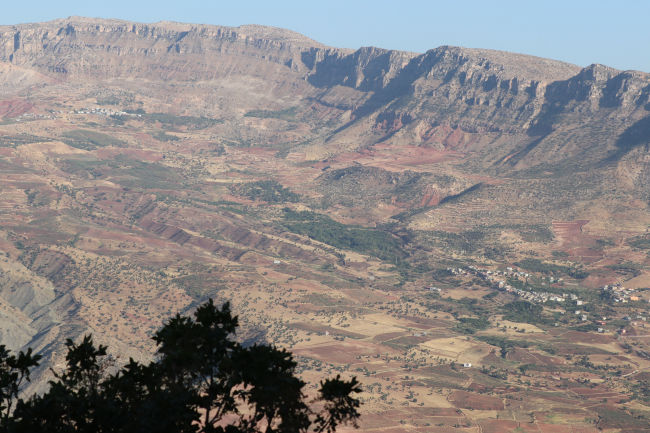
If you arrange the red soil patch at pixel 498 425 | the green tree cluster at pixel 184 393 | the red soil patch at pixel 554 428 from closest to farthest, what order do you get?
the green tree cluster at pixel 184 393, the red soil patch at pixel 498 425, the red soil patch at pixel 554 428

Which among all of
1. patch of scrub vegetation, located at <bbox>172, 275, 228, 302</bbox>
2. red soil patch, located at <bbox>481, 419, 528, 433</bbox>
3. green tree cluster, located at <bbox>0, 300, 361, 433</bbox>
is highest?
patch of scrub vegetation, located at <bbox>172, 275, 228, 302</bbox>

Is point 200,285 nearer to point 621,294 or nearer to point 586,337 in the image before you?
point 586,337

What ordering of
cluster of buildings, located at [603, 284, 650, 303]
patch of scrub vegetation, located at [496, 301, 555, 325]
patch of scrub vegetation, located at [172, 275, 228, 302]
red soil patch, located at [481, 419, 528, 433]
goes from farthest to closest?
cluster of buildings, located at [603, 284, 650, 303]
patch of scrub vegetation, located at [496, 301, 555, 325]
patch of scrub vegetation, located at [172, 275, 228, 302]
red soil patch, located at [481, 419, 528, 433]

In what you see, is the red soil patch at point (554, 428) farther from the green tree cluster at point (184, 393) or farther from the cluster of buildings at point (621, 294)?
the cluster of buildings at point (621, 294)

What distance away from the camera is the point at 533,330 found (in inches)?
6240

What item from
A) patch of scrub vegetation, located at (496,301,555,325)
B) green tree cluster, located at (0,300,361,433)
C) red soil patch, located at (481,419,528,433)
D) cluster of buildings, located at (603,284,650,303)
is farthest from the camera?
cluster of buildings, located at (603,284,650,303)

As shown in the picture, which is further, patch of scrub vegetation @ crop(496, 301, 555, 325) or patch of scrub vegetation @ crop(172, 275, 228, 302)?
patch of scrub vegetation @ crop(496, 301, 555, 325)

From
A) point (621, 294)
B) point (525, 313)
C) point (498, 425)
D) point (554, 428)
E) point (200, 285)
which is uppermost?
point (621, 294)

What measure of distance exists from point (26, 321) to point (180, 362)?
110 m

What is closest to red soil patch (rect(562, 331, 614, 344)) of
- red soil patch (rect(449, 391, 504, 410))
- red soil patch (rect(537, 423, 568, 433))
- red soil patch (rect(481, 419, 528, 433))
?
red soil patch (rect(449, 391, 504, 410))

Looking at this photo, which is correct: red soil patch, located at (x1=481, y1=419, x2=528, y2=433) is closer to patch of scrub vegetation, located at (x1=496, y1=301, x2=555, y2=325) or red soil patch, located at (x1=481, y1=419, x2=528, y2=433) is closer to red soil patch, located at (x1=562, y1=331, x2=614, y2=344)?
red soil patch, located at (x1=562, y1=331, x2=614, y2=344)

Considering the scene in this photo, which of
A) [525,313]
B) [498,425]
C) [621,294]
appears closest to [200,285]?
[525,313]

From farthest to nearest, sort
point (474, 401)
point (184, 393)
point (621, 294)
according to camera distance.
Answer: point (621, 294), point (474, 401), point (184, 393)

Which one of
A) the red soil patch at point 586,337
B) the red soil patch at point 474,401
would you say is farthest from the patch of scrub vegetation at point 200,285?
the red soil patch at point 586,337
